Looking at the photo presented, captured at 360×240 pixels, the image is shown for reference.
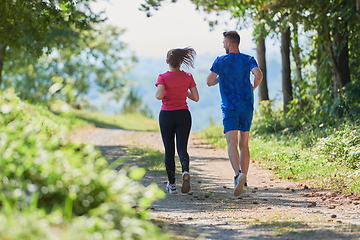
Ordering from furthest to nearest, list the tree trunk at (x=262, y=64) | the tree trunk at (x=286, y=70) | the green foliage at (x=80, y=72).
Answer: the green foliage at (x=80, y=72) < the tree trunk at (x=262, y=64) < the tree trunk at (x=286, y=70)

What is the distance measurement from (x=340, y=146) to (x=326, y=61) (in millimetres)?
6582

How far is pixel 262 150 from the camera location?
12.1 m

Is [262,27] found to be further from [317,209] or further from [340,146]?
[317,209]

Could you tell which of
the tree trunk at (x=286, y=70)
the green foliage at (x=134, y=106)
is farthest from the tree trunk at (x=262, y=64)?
the green foliage at (x=134, y=106)

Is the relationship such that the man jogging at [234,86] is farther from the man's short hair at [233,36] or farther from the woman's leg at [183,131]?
the woman's leg at [183,131]

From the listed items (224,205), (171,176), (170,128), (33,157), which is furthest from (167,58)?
(33,157)

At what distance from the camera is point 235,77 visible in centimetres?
698

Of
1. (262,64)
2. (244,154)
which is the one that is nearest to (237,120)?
(244,154)

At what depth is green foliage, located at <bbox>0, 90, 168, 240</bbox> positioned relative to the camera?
3.31 metres

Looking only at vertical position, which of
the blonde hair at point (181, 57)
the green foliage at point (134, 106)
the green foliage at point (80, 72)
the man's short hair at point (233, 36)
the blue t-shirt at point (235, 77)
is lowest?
the blue t-shirt at point (235, 77)

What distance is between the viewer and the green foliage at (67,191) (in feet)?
10.9

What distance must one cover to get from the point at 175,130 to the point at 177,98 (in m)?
0.50

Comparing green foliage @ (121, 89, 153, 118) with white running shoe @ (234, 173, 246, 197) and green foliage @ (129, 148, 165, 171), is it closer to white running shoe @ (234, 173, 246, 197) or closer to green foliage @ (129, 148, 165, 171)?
green foliage @ (129, 148, 165, 171)

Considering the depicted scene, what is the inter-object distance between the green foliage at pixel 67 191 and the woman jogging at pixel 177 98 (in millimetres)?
2811
